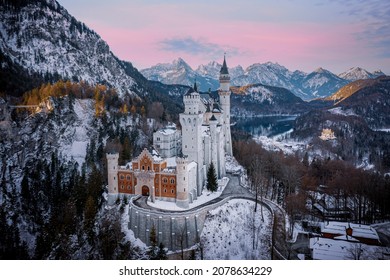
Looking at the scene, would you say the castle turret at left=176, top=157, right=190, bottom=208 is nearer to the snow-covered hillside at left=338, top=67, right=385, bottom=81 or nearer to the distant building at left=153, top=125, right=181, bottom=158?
the distant building at left=153, top=125, right=181, bottom=158

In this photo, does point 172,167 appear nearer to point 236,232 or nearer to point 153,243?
point 153,243

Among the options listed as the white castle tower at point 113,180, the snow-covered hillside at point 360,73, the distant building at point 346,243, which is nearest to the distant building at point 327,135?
the snow-covered hillside at point 360,73

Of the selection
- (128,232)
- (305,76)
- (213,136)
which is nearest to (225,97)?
(213,136)

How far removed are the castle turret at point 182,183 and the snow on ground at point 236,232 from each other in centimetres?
86

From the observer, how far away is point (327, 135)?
21172 mm

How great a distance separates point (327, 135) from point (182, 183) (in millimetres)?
15196

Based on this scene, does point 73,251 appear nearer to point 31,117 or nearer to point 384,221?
point 384,221

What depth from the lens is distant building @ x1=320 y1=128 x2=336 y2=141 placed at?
20.3 metres

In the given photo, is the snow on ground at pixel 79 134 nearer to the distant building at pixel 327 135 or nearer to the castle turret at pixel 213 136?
the castle turret at pixel 213 136

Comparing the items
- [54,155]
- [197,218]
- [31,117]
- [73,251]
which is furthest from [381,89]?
[31,117]

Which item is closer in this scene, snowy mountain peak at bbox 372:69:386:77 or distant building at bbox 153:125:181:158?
snowy mountain peak at bbox 372:69:386:77

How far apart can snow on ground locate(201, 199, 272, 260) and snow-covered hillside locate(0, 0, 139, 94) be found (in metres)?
20.7

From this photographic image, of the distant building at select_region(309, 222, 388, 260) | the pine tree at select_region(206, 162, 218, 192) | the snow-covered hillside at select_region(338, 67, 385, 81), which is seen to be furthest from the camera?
the pine tree at select_region(206, 162, 218, 192)

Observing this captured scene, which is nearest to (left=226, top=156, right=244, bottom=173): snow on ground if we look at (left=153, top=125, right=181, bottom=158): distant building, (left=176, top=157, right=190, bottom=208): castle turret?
(left=153, top=125, right=181, bottom=158): distant building
